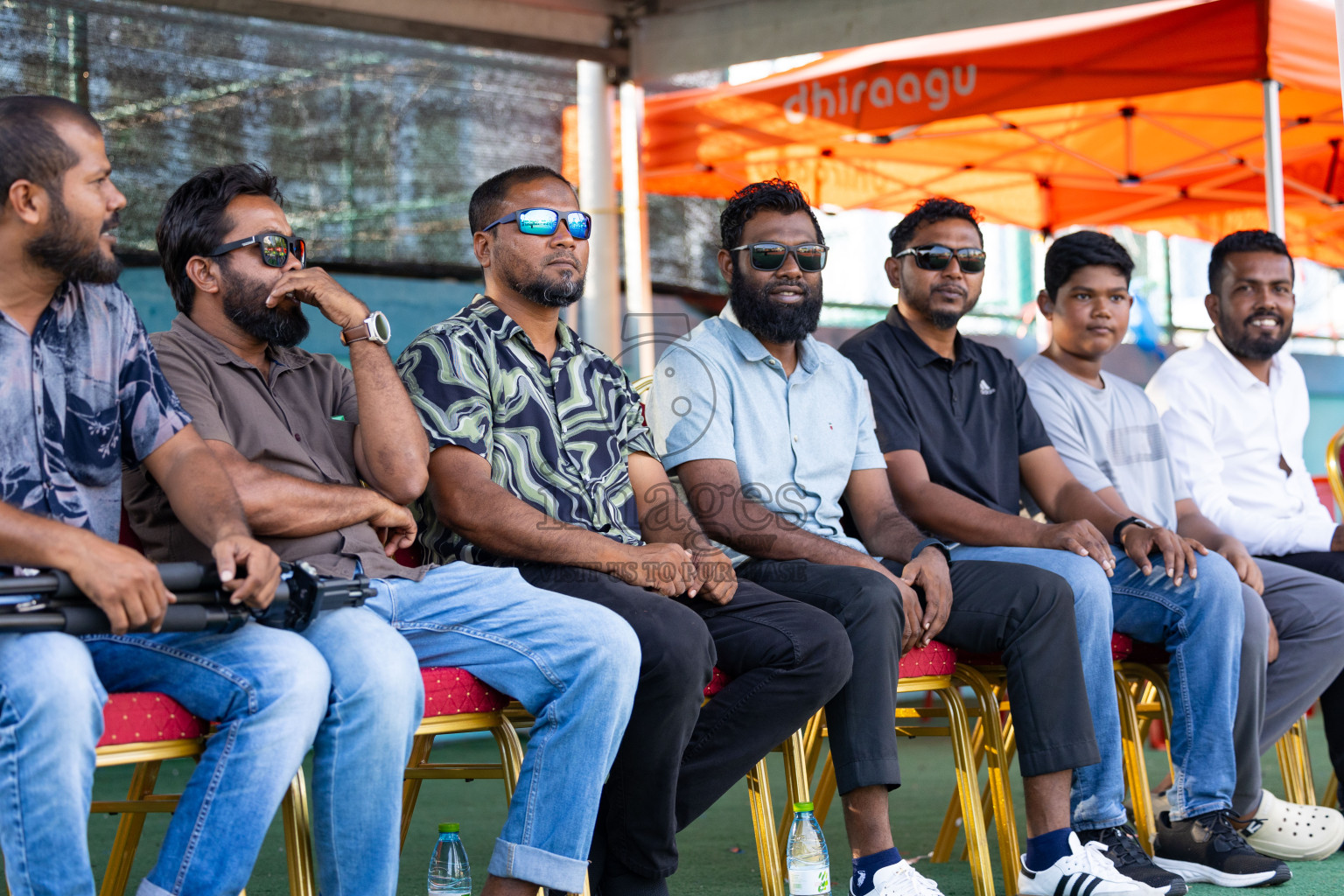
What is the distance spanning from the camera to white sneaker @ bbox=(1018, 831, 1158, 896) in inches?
123

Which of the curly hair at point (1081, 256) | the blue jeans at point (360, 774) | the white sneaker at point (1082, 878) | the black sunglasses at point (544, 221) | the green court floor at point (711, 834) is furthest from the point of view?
the curly hair at point (1081, 256)

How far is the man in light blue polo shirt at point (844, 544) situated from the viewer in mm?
3037

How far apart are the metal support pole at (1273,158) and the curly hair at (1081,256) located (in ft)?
6.39

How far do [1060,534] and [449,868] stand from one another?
1.75 meters

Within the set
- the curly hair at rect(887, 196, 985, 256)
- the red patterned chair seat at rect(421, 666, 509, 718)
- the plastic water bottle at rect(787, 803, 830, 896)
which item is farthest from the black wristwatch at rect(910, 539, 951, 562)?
the red patterned chair seat at rect(421, 666, 509, 718)

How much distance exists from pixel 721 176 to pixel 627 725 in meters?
4.94

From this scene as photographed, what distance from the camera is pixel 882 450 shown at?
12.6ft

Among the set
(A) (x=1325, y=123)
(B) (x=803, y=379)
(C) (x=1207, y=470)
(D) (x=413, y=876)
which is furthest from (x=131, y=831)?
(A) (x=1325, y=123)

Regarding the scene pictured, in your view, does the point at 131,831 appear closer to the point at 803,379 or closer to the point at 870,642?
the point at 870,642

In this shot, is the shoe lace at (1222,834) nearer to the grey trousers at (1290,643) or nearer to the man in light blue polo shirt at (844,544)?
the grey trousers at (1290,643)

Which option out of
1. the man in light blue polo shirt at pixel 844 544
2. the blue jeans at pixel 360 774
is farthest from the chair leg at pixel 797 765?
the blue jeans at pixel 360 774

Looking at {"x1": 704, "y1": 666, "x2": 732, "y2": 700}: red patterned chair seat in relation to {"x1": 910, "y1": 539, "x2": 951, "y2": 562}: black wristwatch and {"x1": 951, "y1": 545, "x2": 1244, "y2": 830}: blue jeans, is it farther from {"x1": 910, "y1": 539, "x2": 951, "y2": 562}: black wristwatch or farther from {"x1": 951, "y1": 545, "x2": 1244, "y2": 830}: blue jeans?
{"x1": 951, "y1": 545, "x2": 1244, "y2": 830}: blue jeans

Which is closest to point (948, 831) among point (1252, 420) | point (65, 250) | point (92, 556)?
point (1252, 420)

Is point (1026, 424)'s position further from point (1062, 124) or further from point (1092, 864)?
point (1062, 124)
